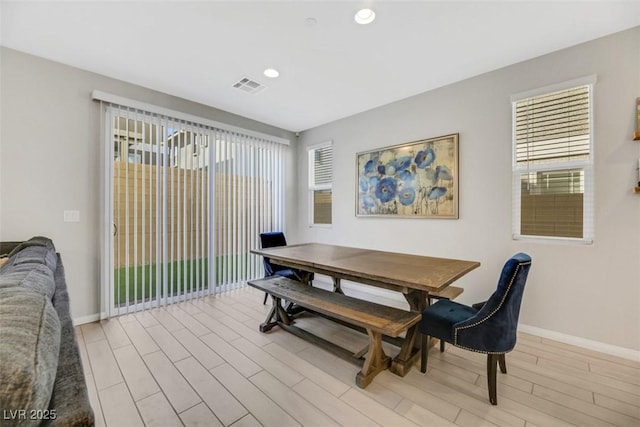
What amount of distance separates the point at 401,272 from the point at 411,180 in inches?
72.7

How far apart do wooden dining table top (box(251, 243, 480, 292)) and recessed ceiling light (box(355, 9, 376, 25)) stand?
2.02 metres

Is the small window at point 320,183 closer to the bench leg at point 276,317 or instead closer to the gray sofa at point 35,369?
the bench leg at point 276,317

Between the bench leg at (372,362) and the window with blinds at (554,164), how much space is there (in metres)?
1.94

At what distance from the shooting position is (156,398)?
1798mm

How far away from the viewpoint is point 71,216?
2877 mm

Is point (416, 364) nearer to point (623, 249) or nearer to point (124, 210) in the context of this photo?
point (623, 249)

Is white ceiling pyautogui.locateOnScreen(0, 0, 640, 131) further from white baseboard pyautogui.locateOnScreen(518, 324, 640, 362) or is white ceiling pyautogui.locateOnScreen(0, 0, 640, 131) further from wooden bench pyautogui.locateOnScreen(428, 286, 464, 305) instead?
white baseboard pyautogui.locateOnScreen(518, 324, 640, 362)

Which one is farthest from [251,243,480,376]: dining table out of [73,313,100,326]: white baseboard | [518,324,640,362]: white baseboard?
[73,313,100,326]: white baseboard

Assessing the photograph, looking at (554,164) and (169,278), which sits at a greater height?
(554,164)

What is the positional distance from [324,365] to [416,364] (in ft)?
2.48

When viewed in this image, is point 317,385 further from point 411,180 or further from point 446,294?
point 411,180

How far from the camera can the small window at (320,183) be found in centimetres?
474

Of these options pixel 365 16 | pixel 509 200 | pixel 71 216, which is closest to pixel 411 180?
pixel 509 200

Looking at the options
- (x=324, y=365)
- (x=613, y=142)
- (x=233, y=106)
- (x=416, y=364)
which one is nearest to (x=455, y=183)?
(x=613, y=142)
